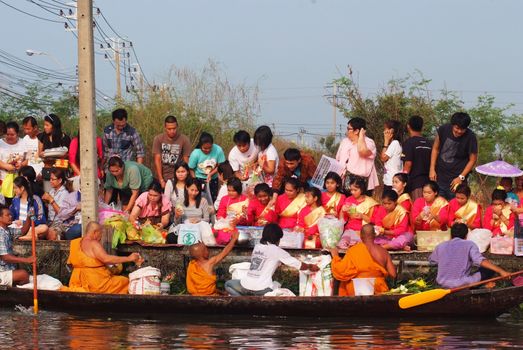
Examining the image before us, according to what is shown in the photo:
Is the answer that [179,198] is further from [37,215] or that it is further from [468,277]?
[468,277]

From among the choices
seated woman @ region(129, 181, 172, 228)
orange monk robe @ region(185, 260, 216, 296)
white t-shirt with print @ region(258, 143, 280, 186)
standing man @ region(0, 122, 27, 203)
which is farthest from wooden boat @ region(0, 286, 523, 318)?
standing man @ region(0, 122, 27, 203)

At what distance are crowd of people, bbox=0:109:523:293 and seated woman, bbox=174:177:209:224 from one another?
0.01m

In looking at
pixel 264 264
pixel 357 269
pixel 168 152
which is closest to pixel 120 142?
pixel 168 152

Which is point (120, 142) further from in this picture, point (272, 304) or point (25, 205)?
point (272, 304)

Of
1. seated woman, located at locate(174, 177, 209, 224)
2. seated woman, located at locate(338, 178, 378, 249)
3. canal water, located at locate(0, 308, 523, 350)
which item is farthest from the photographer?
seated woman, located at locate(174, 177, 209, 224)

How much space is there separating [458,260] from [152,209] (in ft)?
15.5

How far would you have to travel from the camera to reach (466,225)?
14.0 meters

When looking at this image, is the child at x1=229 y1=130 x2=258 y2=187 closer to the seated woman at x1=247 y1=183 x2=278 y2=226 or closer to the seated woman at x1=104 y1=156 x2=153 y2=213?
the seated woman at x1=247 y1=183 x2=278 y2=226

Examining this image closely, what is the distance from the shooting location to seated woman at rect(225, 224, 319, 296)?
13.5 meters

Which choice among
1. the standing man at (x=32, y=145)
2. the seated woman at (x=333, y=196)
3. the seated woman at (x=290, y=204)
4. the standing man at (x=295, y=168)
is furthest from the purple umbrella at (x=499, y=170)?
the standing man at (x=32, y=145)

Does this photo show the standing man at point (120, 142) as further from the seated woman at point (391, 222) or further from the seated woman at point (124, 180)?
the seated woman at point (391, 222)

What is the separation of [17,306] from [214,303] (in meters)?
2.58

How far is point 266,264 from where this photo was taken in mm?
13570

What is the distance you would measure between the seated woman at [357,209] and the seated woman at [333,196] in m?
0.13
